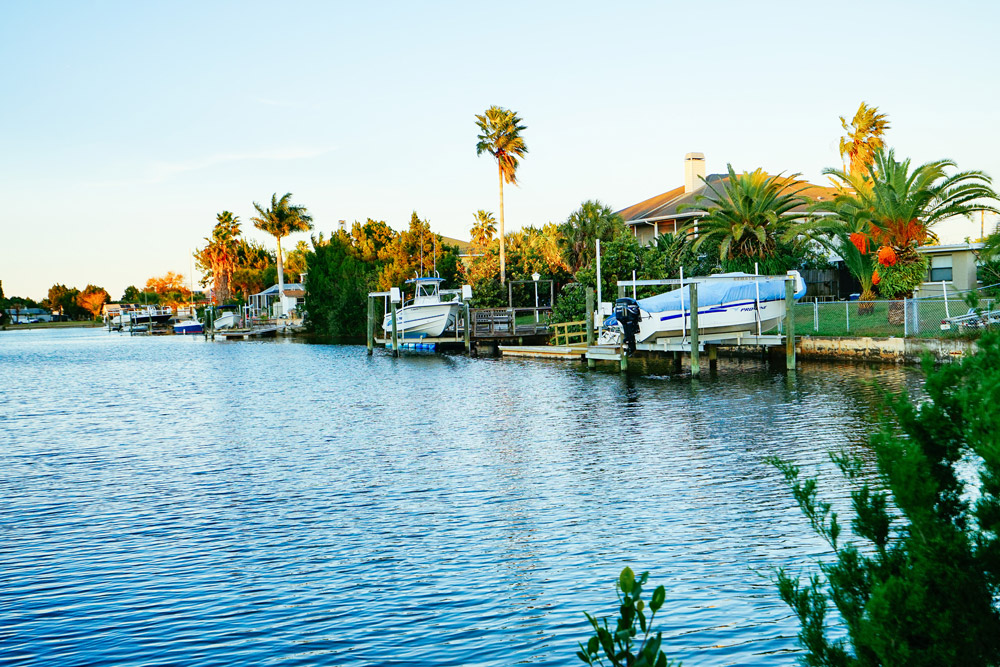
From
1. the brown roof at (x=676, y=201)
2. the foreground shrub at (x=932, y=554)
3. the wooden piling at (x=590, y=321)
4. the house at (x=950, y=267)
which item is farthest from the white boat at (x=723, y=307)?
the foreground shrub at (x=932, y=554)

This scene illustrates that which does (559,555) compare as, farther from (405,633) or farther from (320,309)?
(320,309)

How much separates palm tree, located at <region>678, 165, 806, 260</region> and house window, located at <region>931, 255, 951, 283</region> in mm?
6262

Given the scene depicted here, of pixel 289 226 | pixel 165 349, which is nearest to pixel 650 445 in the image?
pixel 165 349

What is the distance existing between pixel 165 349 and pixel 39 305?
489 feet

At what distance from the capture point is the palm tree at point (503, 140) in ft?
197

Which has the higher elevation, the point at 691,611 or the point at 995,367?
the point at 995,367

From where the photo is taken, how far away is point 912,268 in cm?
3175

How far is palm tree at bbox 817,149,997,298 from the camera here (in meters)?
30.6

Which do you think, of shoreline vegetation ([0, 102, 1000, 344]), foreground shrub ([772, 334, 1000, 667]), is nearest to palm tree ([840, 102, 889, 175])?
shoreline vegetation ([0, 102, 1000, 344])

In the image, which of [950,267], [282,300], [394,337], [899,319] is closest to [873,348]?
[899,319]

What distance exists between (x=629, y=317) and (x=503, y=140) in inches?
1220

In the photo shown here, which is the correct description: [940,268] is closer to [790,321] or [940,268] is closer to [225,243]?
[790,321]

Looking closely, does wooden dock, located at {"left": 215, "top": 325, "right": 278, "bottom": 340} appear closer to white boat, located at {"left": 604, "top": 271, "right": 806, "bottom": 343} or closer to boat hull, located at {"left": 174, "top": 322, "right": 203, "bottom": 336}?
boat hull, located at {"left": 174, "top": 322, "right": 203, "bottom": 336}

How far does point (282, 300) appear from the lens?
3809 inches
